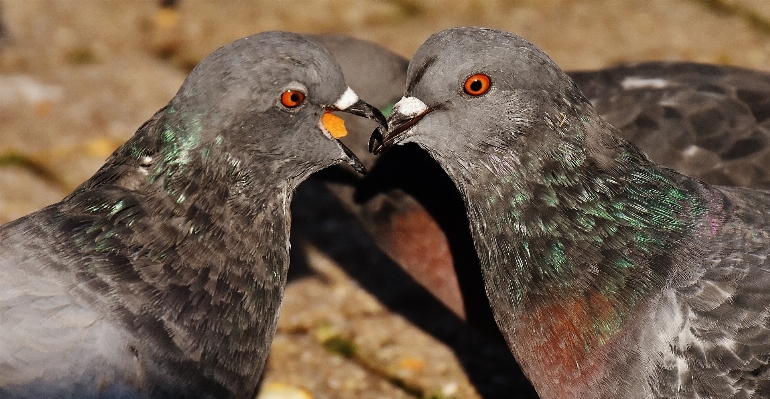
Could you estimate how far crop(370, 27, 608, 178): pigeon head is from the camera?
327cm

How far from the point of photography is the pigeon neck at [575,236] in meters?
3.30

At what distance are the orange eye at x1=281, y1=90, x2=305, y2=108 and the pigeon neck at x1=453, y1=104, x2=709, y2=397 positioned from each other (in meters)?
0.68

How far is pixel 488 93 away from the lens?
3.29m

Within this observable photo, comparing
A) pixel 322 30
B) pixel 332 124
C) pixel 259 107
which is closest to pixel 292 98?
pixel 259 107

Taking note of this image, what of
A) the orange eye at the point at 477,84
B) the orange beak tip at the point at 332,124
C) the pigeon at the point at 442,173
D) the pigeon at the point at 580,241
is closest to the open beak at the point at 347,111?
the orange beak tip at the point at 332,124

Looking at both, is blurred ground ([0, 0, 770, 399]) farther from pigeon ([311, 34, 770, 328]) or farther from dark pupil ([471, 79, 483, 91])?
dark pupil ([471, 79, 483, 91])

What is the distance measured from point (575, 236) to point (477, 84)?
66cm

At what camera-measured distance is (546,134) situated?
3.28 metres

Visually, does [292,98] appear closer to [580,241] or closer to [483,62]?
[483,62]

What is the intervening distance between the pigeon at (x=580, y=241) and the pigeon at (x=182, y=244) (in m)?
0.44

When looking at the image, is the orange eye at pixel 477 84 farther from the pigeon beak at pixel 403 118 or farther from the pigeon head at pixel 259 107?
the pigeon head at pixel 259 107

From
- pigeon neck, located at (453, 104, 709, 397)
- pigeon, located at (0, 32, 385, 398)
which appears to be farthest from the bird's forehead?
pigeon, located at (0, 32, 385, 398)

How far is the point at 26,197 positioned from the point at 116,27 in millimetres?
1939

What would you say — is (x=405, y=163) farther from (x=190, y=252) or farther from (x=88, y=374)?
(x=88, y=374)
